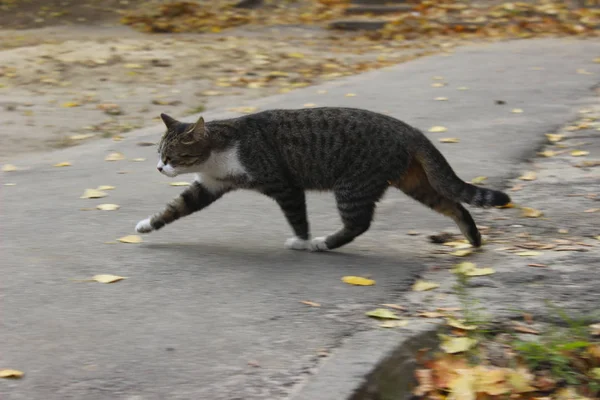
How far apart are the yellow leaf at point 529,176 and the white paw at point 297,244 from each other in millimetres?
2285

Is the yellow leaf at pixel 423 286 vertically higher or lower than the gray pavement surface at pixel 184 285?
lower

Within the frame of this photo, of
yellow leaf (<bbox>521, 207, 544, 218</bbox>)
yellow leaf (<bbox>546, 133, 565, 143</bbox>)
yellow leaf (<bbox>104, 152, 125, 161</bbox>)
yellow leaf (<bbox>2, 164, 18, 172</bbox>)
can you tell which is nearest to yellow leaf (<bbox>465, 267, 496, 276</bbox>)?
yellow leaf (<bbox>521, 207, 544, 218</bbox>)

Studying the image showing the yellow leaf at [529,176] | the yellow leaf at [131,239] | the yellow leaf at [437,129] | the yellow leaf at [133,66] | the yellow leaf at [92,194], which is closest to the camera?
the yellow leaf at [131,239]

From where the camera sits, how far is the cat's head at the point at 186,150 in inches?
189

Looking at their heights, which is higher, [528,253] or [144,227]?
[144,227]

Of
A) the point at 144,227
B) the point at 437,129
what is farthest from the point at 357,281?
the point at 437,129

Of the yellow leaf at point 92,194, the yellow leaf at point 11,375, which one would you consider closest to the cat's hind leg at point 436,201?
the yellow leaf at point 92,194

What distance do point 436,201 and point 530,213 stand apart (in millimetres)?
914

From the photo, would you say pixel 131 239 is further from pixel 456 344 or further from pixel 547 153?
pixel 547 153

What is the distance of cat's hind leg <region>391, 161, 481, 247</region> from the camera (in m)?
4.94

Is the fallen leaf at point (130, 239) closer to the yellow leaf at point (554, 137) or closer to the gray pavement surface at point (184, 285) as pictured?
the gray pavement surface at point (184, 285)

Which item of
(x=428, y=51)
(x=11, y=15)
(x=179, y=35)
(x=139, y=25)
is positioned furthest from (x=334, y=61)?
(x=11, y=15)

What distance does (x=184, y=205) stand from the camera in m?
5.07

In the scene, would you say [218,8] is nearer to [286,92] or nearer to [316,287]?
[286,92]
